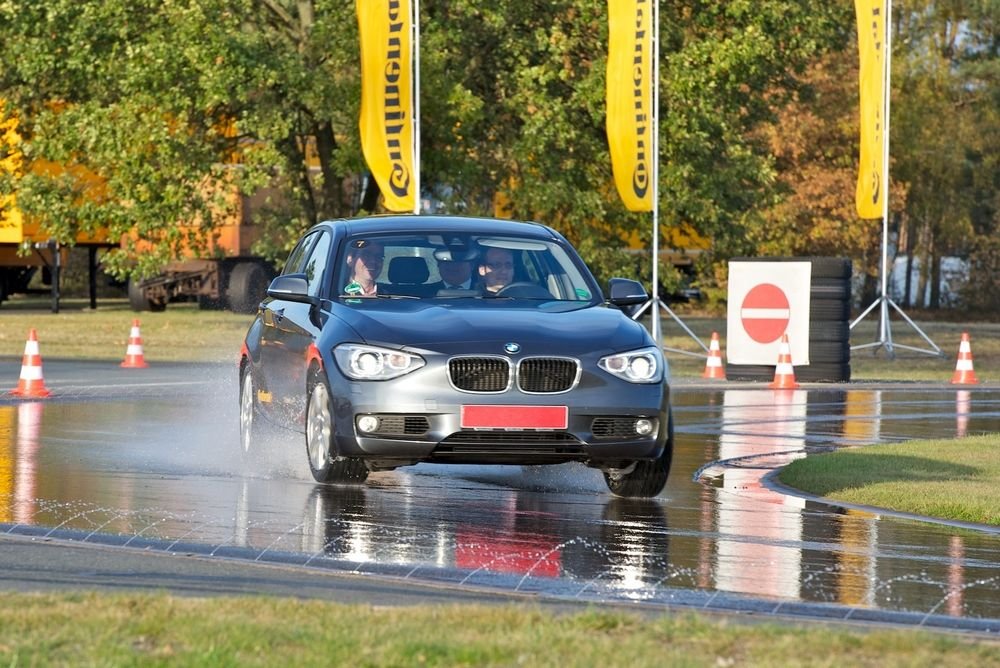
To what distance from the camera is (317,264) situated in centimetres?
1348

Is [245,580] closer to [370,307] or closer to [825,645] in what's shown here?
[825,645]

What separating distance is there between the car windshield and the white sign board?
1325cm

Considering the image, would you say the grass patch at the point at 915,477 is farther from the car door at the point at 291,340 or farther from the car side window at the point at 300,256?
the car side window at the point at 300,256

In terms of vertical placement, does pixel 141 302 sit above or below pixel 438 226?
below

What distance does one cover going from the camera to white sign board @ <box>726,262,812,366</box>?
26.3 m

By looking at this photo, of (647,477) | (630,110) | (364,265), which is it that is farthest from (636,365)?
(630,110)

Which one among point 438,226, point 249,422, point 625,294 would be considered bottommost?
point 249,422

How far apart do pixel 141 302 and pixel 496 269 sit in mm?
38121

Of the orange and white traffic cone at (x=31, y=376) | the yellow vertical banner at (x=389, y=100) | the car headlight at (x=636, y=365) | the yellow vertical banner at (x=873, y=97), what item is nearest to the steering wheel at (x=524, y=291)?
the car headlight at (x=636, y=365)

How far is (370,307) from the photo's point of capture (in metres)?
12.3

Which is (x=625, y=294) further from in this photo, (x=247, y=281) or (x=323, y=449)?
(x=247, y=281)

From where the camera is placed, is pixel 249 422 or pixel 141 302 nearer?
pixel 249 422

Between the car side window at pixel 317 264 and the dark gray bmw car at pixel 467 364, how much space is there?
4cm

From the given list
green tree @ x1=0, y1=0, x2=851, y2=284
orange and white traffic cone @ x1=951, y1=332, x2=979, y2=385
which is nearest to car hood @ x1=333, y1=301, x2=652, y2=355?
orange and white traffic cone @ x1=951, y1=332, x2=979, y2=385
